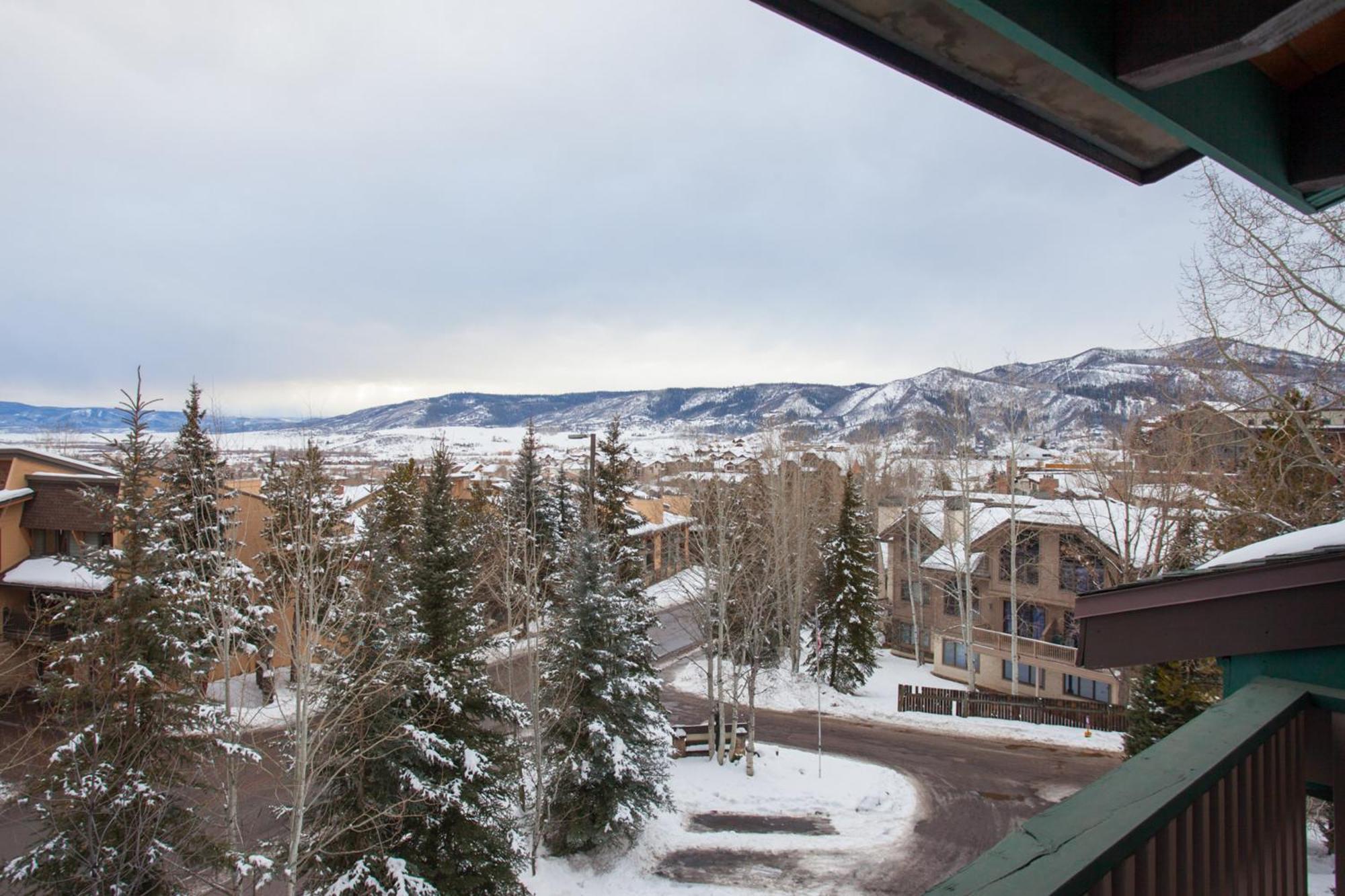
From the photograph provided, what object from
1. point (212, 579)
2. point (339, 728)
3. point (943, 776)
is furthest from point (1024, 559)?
point (212, 579)

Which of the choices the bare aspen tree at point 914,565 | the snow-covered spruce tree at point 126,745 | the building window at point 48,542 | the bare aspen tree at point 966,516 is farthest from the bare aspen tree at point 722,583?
the building window at point 48,542

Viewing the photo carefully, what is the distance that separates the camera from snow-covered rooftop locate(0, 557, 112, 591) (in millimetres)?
18422

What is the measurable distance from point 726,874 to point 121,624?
32.7 feet

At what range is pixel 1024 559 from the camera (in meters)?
24.0

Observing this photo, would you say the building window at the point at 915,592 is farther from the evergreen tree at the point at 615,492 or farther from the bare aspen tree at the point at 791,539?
the evergreen tree at the point at 615,492

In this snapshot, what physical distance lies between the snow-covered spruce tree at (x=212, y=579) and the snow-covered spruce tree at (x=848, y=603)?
1659 centimetres

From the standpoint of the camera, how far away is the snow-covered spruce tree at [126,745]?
770 centimetres

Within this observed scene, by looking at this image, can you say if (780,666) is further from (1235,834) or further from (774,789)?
(1235,834)

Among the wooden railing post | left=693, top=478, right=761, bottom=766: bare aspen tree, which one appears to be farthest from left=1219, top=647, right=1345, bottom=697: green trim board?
left=693, top=478, right=761, bottom=766: bare aspen tree

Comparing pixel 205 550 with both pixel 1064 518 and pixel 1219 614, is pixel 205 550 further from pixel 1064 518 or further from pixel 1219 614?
pixel 1064 518

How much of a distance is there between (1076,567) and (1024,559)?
1602 mm

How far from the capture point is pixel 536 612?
38.7ft

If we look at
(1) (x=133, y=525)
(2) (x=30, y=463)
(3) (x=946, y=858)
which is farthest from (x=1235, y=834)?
(2) (x=30, y=463)

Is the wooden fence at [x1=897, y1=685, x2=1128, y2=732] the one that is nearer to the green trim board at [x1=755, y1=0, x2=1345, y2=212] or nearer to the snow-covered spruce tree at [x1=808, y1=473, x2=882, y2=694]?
the snow-covered spruce tree at [x1=808, y1=473, x2=882, y2=694]
